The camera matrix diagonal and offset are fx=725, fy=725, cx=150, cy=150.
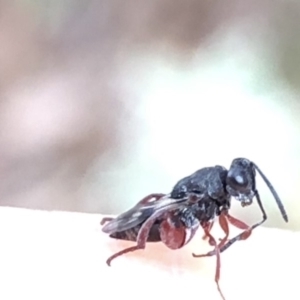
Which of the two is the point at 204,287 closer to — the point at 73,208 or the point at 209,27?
the point at 73,208

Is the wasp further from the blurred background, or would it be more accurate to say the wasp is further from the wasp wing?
the blurred background

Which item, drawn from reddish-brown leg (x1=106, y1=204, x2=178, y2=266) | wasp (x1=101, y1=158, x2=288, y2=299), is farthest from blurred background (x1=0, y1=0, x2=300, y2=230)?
reddish-brown leg (x1=106, y1=204, x2=178, y2=266)

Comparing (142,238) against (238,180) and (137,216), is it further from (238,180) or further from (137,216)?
(238,180)

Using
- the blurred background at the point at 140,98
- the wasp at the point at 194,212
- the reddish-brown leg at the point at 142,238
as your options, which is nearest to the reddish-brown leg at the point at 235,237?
the wasp at the point at 194,212

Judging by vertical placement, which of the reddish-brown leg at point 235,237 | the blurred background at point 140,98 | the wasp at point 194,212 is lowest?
the reddish-brown leg at point 235,237

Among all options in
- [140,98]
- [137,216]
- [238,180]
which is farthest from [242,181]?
[140,98]

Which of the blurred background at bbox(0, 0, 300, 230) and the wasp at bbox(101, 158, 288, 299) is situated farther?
the blurred background at bbox(0, 0, 300, 230)

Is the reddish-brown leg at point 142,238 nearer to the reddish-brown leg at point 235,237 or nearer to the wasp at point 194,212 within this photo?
the wasp at point 194,212
